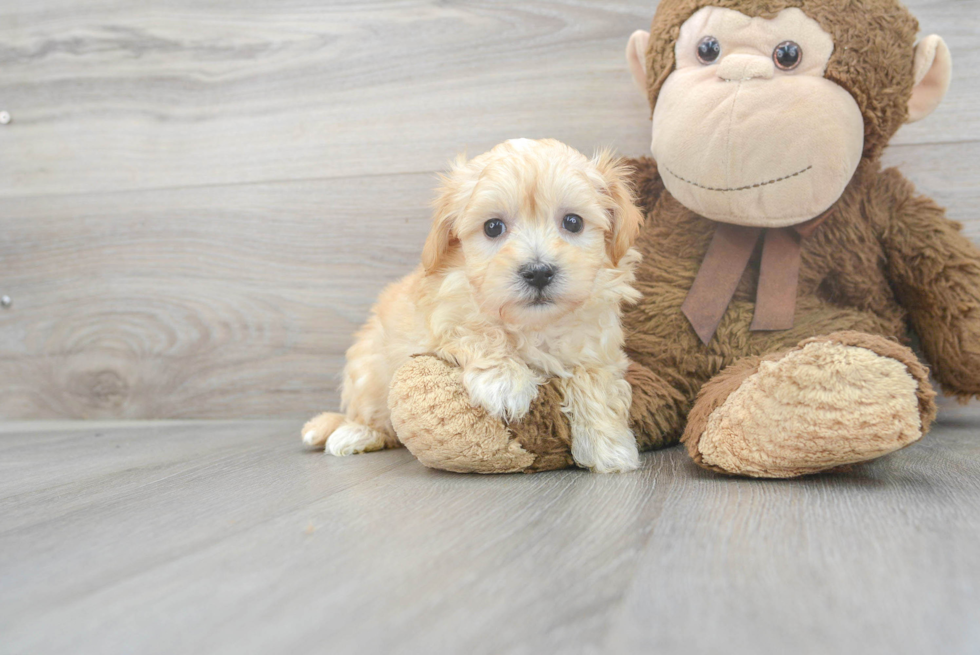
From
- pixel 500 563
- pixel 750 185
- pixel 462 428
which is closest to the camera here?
pixel 500 563

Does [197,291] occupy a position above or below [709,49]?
below

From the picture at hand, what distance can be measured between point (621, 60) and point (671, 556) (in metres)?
1.14

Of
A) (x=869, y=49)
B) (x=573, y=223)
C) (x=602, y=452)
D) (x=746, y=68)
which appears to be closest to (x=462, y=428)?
(x=602, y=452)

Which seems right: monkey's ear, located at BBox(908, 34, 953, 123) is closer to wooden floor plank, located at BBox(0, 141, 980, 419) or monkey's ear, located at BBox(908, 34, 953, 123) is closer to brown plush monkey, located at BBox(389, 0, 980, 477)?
brown plush monkey, located at BBox(389, 0, 980, 477)

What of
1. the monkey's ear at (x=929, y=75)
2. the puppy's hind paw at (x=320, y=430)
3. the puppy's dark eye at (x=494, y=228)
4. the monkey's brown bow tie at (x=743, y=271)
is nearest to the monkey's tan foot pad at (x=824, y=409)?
the monkey's brown bow tie at (x=743, y=271)

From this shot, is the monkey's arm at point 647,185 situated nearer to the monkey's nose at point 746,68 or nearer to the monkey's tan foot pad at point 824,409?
the monkey's nose at point 746,68

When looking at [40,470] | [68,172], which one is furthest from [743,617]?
[68,172]

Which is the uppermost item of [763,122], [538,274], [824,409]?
[763,122]

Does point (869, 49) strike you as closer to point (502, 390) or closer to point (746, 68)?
point (746, 68)

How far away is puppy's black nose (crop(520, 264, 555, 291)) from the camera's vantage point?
0.90 m

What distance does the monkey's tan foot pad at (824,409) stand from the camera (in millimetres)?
806

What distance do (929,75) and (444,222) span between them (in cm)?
81

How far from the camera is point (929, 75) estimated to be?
112 centimetres

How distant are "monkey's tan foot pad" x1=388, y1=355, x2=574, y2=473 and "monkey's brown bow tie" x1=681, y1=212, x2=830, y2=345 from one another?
33 cm
